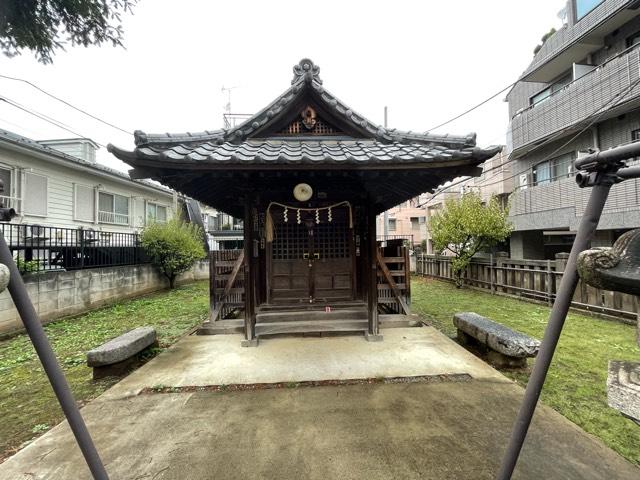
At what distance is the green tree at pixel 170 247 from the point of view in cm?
1255

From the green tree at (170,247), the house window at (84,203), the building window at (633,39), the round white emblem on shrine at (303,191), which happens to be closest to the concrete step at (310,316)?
the round white emblem on shrine at (303,191)

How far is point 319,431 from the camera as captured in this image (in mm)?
2896

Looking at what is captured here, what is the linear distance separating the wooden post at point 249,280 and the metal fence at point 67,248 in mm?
5283

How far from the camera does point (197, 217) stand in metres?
21.8

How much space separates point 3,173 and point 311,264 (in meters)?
11.7

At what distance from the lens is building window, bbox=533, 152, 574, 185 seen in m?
11.9

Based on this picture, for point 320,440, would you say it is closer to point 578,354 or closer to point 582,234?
point 582,234

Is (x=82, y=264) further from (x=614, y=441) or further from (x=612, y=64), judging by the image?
(x=612, y=64)

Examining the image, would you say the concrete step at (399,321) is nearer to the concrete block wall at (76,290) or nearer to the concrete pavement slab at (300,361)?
the concrete pavement slab at (300,361)

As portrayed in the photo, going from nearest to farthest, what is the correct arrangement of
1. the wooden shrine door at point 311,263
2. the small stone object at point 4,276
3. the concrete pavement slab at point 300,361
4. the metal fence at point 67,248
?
the small stone object at point 4,276 < the concrete pavement slab at point 300,361 < the wooden shrine door at point 311,263 < the metal fence at point 67,248

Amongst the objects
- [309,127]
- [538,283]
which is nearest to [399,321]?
[309,127]

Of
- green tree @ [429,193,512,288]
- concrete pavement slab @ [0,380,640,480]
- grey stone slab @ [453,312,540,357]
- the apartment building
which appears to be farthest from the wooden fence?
concrete pavement slab @ [0,380,640,480]

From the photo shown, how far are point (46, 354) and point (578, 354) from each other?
700 centimetres

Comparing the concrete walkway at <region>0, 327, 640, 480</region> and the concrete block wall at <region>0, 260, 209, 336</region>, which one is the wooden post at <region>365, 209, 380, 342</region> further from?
the concrete block wall at <region>0, 260, 209, 336</region>
